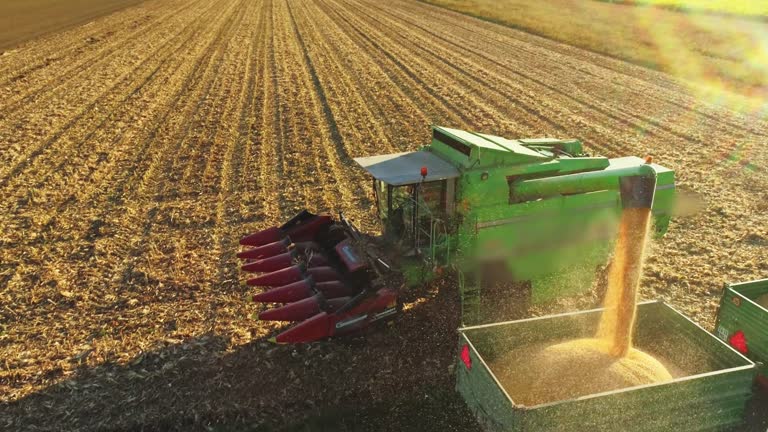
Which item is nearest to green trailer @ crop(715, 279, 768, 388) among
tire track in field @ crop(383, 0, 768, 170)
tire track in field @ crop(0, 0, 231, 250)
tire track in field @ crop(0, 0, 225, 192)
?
tire track in field @ crop(383, 0, 768, 170)

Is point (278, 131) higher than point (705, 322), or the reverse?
point (278, 131)

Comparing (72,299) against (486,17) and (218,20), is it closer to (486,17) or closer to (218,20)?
(218,20)

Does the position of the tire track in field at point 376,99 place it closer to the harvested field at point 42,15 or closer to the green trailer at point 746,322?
the green trailer at point 746,322

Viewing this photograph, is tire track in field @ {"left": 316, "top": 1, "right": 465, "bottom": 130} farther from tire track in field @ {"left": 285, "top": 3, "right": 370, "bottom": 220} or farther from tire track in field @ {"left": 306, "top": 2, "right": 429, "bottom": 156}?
tire track in field @ {"left": 285, "top": 3, "right": 370, "bottom": 220}

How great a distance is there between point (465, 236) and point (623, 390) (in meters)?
3.61

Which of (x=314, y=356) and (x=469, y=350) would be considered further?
(x=314, y=356)

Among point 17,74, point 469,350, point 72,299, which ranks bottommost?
point 72,299

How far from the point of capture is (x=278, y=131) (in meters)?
18.4

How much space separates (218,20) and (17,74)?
19.7m

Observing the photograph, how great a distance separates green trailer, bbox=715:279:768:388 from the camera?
735 centimetres

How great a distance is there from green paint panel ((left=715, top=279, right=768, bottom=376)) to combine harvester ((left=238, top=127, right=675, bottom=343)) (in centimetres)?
212

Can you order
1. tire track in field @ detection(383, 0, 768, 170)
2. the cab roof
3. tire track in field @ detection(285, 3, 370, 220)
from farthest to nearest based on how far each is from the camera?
tire track in field @ detection(383, 0, 768, 170)
tire track in field @ detection(285, 3, 370, 220)
the cab roof

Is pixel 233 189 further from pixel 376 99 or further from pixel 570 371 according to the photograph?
pixel 376 99

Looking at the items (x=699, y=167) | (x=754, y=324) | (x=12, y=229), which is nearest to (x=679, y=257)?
(x=754, y=324)
